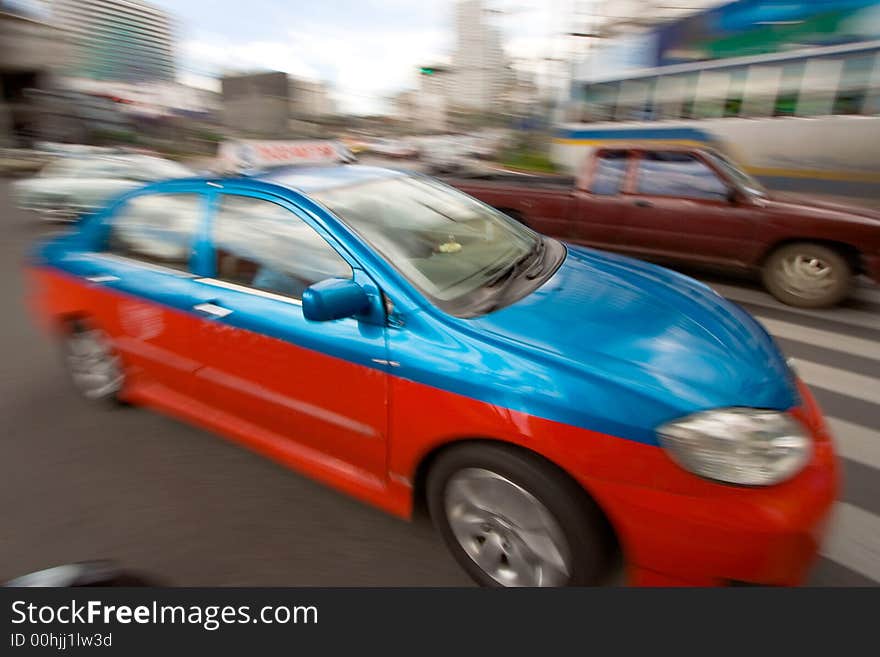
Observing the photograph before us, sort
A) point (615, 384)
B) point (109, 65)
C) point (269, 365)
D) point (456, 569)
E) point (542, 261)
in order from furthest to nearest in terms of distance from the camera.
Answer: point (109, 65)
point (542, 261)
point (269, 365)
point (456, 569)
point (615, 384)

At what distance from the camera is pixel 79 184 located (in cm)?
960

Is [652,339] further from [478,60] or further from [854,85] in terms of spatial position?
[478,60]

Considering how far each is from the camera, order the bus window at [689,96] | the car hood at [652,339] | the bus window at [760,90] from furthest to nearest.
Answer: the bus window at [689,96] < the bus window at [760,90] < the car hood at [652,339]

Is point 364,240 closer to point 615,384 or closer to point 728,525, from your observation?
point 615,384

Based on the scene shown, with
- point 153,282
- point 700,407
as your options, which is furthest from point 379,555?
point 153,282

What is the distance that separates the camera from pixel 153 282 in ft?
9.51

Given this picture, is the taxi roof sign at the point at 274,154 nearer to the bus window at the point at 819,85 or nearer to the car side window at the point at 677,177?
the car side window at the point at 677,177

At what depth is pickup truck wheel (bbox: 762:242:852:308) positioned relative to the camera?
17.4 ft

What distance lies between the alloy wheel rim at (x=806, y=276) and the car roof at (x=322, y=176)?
4.37m

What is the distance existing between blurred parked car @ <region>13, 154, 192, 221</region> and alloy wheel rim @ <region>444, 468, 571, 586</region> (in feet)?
30.6

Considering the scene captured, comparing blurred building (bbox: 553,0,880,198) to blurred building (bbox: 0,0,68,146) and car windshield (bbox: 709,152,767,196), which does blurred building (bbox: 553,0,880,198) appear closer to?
car windshield (bbox: 709,152,767,196)

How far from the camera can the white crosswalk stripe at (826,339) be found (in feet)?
14.6

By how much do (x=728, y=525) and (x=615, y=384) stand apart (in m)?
0.53

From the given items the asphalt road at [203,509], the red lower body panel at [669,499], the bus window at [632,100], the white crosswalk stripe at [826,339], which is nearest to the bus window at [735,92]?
the bus window at [632,100]
